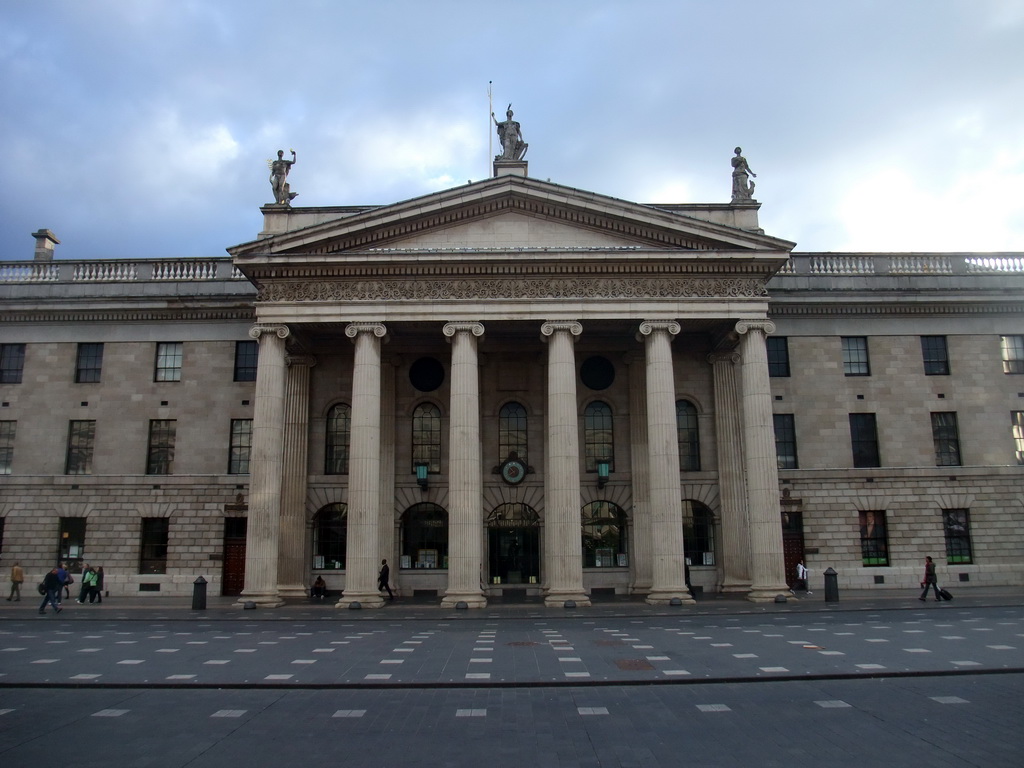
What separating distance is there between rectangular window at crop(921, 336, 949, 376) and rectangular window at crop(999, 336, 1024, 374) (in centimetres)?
255

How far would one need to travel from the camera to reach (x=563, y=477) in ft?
91.6

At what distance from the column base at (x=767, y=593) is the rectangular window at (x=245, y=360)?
22.1m

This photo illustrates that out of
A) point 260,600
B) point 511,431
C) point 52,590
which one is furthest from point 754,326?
point 52,590

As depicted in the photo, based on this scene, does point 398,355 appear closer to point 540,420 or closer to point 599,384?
point 540,420

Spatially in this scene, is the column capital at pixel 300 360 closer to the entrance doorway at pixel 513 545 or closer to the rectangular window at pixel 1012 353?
the entrance doorway at pixel 513 545

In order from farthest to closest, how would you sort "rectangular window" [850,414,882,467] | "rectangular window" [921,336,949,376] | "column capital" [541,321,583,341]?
"rectangular window" [921,336,949,376] → "rectangular window" [850,414,882,467] → "column capital" [541,321,583,341]

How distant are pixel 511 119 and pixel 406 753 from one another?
27.7 meters

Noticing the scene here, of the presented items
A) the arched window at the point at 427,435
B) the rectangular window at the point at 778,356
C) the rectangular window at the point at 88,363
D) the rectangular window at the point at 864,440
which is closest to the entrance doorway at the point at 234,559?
the arched window at the point at 427,435

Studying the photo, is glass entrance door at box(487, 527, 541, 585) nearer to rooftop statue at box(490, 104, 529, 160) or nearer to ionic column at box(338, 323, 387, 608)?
ionic column at box(338, 323, 387, 608)

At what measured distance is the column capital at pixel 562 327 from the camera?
28.9 metres

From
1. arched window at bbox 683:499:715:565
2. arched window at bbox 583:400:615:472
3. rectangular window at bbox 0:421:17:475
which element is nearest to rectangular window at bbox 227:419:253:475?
rectangular window at bbox 0:421:17:475

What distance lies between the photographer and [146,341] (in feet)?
113

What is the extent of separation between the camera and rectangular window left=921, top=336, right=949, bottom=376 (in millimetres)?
34812

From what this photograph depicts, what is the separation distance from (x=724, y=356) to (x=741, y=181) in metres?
7.17
